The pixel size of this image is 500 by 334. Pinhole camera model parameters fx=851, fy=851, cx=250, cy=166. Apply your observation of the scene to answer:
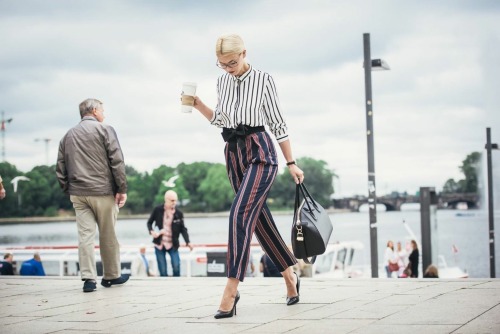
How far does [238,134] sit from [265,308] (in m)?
1.32

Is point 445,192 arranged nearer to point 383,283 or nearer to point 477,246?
point 477,246

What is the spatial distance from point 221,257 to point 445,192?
101 metres

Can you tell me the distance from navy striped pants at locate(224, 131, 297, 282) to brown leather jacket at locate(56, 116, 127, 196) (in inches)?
98.2

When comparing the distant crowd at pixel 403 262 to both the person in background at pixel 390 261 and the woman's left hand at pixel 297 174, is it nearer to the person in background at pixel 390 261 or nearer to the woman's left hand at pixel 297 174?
the person in background at pixel 390 261

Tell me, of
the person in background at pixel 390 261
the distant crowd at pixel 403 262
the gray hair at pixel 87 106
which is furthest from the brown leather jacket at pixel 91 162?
the person in background at pixel 390 261

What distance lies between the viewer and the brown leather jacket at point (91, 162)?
8000 millimetres

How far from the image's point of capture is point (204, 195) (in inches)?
4850

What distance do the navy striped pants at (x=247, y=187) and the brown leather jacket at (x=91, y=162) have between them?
249 cm

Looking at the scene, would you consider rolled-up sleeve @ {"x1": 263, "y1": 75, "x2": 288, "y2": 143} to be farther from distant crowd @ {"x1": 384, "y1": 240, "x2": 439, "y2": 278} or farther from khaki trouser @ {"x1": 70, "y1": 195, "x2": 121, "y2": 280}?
distant crowd @ {"x1": 384, "y1": 240, "x2": 439, "y2": 278}

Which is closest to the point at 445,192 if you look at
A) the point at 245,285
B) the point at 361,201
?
the point at 361,201

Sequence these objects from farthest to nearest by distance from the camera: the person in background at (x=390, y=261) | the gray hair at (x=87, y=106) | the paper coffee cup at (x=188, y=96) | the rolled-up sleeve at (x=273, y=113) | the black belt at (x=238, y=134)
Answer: the person in background at (x=390, y=261), the gray hair at (x=87, y=106), the paper coffee cup at (x=188, y=96), the rolled-up sleeve at (x=273, y=113), the black belt at (x=238, y=134)

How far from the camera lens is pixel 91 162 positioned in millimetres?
8023

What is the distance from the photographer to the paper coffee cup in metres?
6.00

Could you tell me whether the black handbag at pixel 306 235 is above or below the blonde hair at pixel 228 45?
below
